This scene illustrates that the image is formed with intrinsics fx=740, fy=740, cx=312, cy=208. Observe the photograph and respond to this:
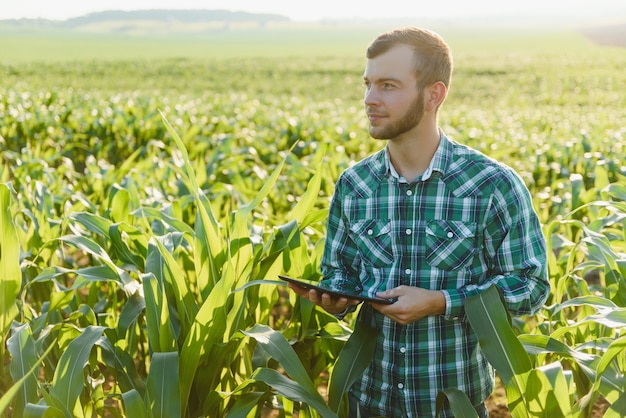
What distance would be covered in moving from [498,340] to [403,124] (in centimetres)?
56

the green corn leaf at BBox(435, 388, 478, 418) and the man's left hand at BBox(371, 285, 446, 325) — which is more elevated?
the man's left hand at BBox(371, 285, 446, 325)

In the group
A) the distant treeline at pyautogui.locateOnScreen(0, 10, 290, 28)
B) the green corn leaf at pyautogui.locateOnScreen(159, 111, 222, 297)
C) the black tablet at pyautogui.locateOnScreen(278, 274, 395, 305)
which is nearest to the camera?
the black tablet at pyautogui.locateOnScreen(278, 274, 395, 305)

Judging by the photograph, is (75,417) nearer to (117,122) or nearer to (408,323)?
(408,323)

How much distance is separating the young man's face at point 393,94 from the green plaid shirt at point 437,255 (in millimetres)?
125

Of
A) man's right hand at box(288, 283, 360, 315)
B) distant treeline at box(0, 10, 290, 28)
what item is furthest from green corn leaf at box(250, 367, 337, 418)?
distant treeline at box(0, 10, 290, 28)

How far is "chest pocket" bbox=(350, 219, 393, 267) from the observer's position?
189cm

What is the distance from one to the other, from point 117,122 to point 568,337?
6.74m

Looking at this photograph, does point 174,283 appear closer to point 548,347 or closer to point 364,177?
point 364,177

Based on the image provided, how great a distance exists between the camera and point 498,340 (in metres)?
1.62

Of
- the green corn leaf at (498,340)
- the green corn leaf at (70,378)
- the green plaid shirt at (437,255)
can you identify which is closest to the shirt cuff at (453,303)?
the green plaid shirt at (437,255)

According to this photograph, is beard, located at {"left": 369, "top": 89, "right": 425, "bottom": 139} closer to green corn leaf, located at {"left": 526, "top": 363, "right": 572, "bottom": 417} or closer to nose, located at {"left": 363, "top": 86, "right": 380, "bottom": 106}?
nose, located at {"left": 363, "top": 86, "right": 380, "bottom": 106}

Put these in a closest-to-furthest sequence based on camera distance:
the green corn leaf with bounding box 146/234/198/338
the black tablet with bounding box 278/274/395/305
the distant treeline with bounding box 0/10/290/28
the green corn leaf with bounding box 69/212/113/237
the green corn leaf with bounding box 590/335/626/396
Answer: the green corn leaf with bounding box 590/335/626/396 < the black tablet with bounding box 278/274/395/305 < the green corn leaf with bounding box 146/234/198/338 < the green corn leaf with bounding box 69/212/113/237 < the distant treeline with bounding box 0/10/290/28

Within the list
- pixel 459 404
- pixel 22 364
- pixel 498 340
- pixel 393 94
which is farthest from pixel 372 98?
pixel 22 364

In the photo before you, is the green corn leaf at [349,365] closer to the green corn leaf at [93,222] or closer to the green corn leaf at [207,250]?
the green corn leaf at [207,250]
